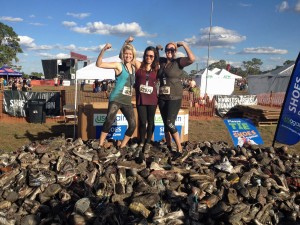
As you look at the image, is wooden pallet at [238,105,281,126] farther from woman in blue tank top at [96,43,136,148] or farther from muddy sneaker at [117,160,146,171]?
muddy sneaker at [117,160,146,171]

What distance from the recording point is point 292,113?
6.24 m

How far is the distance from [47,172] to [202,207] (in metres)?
2.39

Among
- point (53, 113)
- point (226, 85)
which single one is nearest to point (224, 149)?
point (53, 113)

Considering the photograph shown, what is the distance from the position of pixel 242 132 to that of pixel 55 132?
6820mm

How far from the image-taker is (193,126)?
42.4ft

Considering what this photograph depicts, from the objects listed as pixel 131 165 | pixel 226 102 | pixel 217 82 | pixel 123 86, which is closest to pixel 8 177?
pixel 131 165

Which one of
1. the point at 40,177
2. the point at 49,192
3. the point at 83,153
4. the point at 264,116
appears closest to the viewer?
the point at 49,192

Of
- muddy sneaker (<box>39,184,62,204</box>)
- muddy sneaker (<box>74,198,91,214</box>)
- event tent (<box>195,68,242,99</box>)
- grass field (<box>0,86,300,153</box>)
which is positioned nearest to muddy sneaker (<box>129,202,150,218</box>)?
muddy sneaker (<box>74,198,91,214</box>)

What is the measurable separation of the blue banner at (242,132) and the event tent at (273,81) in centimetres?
1736

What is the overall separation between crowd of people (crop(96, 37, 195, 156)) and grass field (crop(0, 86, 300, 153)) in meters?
4.33

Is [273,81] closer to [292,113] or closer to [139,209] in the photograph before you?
[292,113]

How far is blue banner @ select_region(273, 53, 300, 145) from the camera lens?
612cm

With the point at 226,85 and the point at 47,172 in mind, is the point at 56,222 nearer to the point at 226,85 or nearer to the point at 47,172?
the point at 47,172

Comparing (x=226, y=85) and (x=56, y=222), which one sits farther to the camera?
(x=226, y=85)
